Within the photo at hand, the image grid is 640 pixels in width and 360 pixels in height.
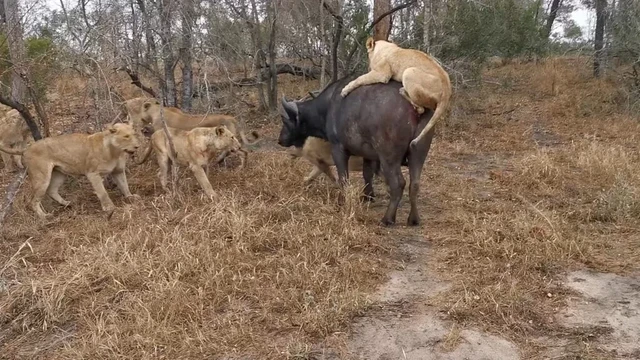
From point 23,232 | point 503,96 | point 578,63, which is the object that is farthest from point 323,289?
point 578,63

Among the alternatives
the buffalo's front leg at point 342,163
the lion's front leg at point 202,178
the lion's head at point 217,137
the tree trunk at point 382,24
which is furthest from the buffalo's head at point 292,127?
the tree trunk at point 382,24

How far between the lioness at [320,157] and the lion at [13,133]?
14.5 feet

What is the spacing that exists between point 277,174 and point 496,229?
11.7 feet

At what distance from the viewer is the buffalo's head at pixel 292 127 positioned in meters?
8.47

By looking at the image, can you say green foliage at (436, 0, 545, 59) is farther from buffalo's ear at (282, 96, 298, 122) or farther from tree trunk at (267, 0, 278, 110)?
buffalo's ear at (282, 96, 298, 122)

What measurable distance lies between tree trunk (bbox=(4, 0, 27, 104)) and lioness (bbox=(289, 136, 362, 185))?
3.60 metres

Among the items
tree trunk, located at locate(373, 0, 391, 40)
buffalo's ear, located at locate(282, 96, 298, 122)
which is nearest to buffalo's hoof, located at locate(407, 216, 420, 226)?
buffalo's ear, located at locate(282, 96, 298, 122)

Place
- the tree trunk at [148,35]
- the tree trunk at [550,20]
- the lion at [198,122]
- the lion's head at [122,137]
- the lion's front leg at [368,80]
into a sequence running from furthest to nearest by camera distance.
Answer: the tree trunk at [550,20], the lion at [198,122], the tree trunk at [148,35], the lion's head at [122,137], the lion's front leg at [368,80]

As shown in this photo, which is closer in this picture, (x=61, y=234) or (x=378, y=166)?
(x=61, y=234)

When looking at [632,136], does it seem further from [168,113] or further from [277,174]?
[168,113]

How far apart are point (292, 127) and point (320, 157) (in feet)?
1.80

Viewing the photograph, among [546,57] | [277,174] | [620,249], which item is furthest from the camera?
[546,57]

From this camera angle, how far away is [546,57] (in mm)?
21516

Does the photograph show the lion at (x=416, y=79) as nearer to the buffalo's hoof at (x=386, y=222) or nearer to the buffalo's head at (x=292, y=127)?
the buffalo's hoof at (x=386, y=222)
